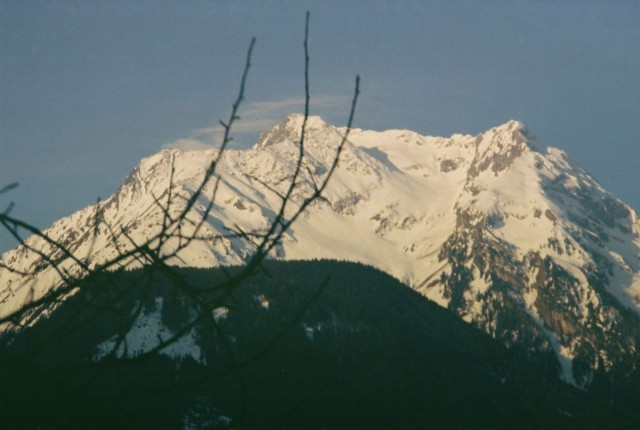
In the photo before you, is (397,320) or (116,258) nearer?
(116,258)

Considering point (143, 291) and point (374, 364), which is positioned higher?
point (374, 364)

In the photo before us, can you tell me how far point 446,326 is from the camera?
17288cm

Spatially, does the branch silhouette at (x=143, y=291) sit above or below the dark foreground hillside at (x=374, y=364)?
below

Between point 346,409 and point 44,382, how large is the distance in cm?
11885

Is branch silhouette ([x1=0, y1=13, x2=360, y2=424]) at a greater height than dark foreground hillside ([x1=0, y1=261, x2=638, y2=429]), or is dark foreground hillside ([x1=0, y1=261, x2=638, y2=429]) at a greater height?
dark foreground hillside ([x1=0, y1=261, x2=638, y2=429])

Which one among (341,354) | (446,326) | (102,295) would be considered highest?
(446,326)

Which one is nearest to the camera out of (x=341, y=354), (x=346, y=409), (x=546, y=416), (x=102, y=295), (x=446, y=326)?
(x=102, y=295)

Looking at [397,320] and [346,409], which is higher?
[397,320]

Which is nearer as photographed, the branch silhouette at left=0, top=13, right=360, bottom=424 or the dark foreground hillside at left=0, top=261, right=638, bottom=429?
the branch silhouette at left=0, top=13, right=360, bottom=424

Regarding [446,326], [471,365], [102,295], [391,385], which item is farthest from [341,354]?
[102,295]

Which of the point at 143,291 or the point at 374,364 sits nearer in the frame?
the point at 143,291

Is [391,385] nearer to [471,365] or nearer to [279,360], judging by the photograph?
Result: [279,360]

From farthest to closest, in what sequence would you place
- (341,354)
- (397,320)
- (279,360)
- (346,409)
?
(397,320), (341,354), (279,360), (346,409)

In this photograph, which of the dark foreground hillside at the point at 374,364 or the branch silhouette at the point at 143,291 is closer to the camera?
the branch silhouette at the point at 143,291
